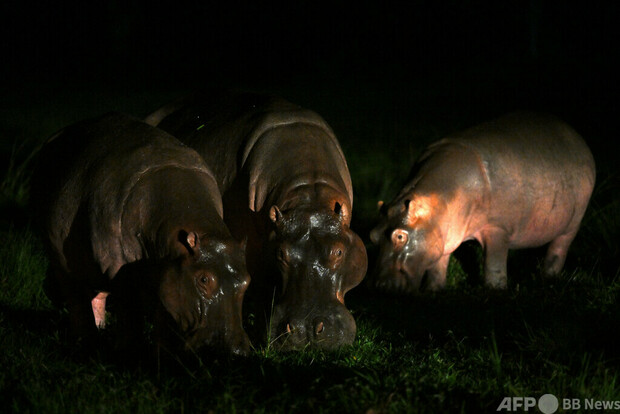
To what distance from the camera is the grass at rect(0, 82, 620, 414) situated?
189 inches

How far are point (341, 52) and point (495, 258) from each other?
Result: 1845 centimetres

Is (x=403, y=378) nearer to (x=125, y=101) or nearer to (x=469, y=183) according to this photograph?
(x=469, y=183)

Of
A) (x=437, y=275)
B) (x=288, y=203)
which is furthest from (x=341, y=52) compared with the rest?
(x=288, y=203)

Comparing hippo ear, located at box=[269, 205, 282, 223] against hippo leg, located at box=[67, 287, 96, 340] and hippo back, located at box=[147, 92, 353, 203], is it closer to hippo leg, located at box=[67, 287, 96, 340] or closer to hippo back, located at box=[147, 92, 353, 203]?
hippo back, located at box=[147, 92, 353, 203]

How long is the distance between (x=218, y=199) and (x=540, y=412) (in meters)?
2.36

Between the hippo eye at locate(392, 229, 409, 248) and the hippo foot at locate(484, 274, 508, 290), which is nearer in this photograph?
the hippo eye at locate(392, 229, 409, 248)

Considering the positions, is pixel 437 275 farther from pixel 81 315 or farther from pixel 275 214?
pixel 81 315

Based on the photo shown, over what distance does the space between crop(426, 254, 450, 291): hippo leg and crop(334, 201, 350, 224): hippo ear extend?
194 centimetres

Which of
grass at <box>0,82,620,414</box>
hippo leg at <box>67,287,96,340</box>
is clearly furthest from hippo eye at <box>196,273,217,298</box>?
hippo leg at <box>67,287,96,340</box>

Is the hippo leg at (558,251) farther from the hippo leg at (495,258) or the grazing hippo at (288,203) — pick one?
the grazing hippo at (288,203)

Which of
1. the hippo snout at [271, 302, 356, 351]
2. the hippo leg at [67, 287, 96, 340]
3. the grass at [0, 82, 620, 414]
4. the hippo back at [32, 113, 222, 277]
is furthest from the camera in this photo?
the hippo leg at [67, 287, 96, 340]

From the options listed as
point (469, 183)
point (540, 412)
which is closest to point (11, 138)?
point (469, 183)

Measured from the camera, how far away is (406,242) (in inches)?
296

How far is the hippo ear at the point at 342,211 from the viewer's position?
20.1 feet
